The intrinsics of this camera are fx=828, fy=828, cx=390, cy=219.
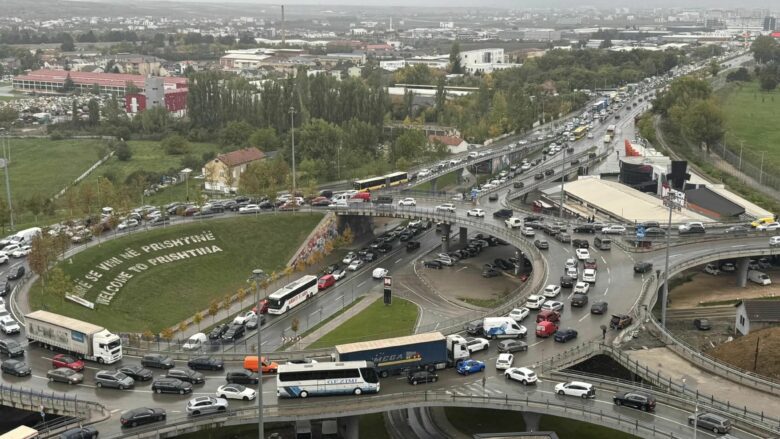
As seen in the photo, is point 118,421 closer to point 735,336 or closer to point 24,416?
point 24,416

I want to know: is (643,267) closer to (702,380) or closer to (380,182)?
(702,380)

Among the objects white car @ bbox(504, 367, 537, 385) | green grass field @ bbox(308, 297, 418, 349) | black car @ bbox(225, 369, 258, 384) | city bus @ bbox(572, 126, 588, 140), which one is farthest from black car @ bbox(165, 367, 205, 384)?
city bus @ bbox(572, 126, 588, 140)

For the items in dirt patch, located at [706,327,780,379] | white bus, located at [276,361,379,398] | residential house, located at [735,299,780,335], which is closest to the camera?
white bus, located at [276,361,379,398]

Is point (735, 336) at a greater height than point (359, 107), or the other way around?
point (359, 107)

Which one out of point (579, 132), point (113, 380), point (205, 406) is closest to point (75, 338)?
point (113, 380)

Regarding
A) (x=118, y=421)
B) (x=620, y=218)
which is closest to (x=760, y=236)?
(x=620, y=218)

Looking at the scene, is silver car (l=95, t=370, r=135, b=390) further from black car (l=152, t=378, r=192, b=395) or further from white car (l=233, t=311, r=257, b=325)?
white car (l=233, t=311, r=257, b=325)

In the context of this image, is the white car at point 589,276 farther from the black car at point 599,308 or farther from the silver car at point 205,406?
the silver car at point 205,406
